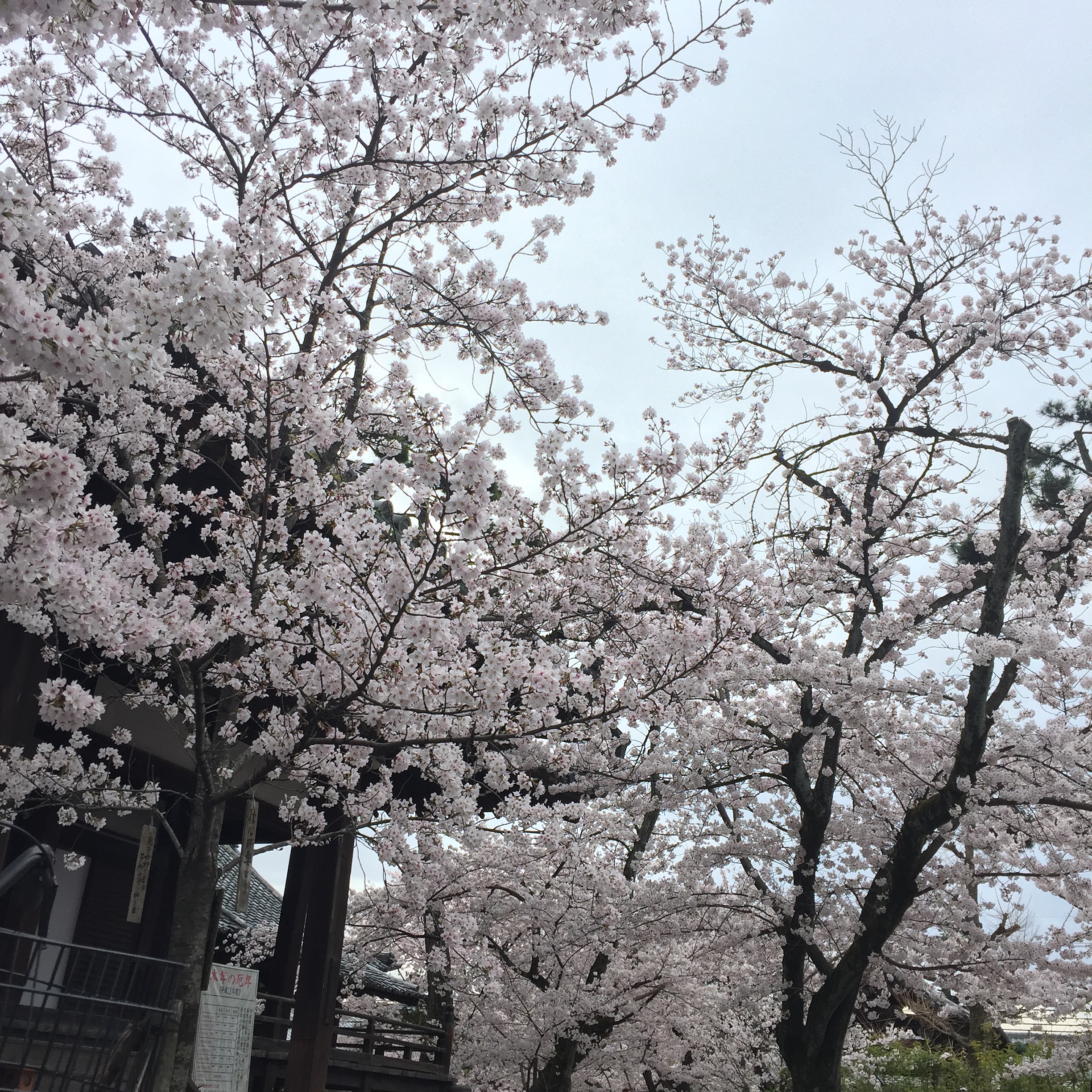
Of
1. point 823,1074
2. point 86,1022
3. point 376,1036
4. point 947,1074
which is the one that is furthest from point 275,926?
point 86,1022

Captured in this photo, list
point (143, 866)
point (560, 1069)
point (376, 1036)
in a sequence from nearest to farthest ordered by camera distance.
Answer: point (143, 866) < point (376, 1036) < point (560, 1069)

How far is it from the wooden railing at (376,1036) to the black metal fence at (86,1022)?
5474mm

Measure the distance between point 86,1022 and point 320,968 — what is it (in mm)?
6172

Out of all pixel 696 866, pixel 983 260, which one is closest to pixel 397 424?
pixel 696 866

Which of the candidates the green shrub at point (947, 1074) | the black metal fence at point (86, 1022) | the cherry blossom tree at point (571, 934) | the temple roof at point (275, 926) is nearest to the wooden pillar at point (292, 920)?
the cherry blossom tree at point (571, 934)

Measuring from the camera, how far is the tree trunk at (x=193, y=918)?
5.00 meters

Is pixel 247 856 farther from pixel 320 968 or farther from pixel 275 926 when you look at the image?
pixel 275 926

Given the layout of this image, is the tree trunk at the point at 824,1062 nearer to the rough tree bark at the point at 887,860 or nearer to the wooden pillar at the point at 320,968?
the rough tree bark at the point at 887,860

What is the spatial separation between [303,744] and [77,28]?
3296 mm

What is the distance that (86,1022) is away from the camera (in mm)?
2930

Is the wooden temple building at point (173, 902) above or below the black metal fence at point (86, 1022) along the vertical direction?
above

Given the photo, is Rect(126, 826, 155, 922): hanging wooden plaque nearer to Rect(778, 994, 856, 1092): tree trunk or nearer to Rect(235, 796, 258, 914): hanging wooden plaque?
Rect(235, 796, 258, 914): hanging wooden plaque

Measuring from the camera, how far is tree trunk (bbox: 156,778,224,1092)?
16.4 ft

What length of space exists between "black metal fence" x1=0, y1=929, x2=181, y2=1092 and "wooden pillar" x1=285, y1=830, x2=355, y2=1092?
5.42 meters
